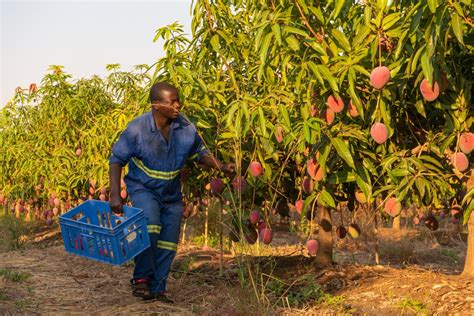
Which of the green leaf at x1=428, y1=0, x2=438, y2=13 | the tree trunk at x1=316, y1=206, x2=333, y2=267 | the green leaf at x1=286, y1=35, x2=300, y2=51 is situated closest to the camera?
the green leaf at x1=428, y1=0, x2=438, y2=13

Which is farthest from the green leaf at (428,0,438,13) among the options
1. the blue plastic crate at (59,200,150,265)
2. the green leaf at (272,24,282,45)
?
the blue plastic crate at (59,200,150,265)

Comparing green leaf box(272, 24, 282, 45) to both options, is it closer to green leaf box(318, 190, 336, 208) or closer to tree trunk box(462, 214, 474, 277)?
green leaf box(318, 190, 336, 208)

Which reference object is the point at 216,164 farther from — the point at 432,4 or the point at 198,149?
the point at 432,4

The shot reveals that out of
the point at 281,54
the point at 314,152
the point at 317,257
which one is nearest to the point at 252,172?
the point at 314,152

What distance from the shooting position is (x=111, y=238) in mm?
3617

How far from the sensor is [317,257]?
4.65m

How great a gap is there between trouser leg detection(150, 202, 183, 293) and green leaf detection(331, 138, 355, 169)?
1.29 meters

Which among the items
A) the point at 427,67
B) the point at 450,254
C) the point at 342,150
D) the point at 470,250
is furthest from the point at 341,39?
the point at 450,254

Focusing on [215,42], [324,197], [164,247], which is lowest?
[164,247]

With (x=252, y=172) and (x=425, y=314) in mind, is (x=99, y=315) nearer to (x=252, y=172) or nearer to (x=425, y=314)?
(x=252, y=172)

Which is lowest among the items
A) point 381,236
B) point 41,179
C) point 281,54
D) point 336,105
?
point 381,236

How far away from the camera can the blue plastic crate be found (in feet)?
11.9

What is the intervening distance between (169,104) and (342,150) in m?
1.14

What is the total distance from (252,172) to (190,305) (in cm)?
94
